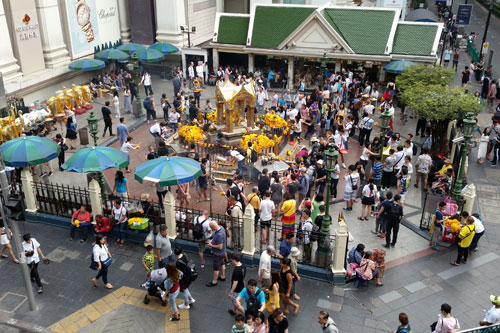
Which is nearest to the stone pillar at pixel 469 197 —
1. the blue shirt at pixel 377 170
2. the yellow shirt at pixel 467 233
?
the yellow shirt at pixel 467 233

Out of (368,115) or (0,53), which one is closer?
(368,115)

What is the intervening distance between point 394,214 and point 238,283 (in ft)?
16.7

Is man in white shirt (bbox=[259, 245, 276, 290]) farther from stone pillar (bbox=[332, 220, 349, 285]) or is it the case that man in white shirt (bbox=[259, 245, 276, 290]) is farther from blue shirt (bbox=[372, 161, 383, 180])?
blue shirt (bbox=[372, 161, 383, 180])

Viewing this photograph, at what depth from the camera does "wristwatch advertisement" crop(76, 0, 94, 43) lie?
2862cm

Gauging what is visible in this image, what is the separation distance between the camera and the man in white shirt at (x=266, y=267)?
1074 cm

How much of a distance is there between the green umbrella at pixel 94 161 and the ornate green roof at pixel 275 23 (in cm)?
1780

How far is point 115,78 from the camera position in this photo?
95.8ft

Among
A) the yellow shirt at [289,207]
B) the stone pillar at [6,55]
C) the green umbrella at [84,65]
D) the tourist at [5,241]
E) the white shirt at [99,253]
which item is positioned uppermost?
the stone pillar at [6,55]

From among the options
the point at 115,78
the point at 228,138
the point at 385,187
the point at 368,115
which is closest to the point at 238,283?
the point at 385,187

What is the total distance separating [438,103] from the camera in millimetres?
18031

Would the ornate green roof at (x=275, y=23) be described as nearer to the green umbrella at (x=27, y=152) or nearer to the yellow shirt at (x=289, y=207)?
the green umbrella at (x=27, y=152)

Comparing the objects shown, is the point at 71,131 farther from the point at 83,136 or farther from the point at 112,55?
the point at 112,55

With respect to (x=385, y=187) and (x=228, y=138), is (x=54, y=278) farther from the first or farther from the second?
(x=385, y=187)

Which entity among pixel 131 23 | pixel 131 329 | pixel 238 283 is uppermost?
pixel 131 23
